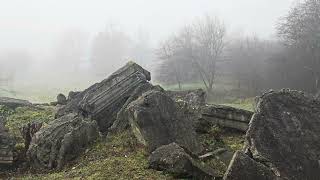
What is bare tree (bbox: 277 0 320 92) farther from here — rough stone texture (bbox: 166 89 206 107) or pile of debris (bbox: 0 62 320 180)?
pile of debris (bbox: 0 62 320 180)

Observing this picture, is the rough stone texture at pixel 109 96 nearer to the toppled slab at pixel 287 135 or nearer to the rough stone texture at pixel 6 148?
the rough stone texture at pixel 6 148

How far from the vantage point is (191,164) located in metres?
11.7

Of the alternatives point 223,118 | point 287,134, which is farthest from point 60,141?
point 287,134

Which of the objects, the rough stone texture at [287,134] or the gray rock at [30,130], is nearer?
the rough stone texture at [287,134]

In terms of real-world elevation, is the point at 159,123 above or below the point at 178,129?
above

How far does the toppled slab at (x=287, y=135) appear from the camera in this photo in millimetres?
10828

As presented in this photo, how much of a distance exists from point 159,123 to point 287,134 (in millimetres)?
4081

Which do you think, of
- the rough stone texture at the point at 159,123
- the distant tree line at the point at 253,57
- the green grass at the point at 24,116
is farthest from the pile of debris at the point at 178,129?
the distant tree line at the point at 253,57

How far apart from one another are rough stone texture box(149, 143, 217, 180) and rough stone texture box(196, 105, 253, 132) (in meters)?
5.29

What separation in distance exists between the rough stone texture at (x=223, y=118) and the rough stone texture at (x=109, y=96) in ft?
8.87

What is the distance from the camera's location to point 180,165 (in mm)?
11703

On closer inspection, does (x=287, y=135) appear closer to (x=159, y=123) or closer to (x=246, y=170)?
(x=246, y=170)

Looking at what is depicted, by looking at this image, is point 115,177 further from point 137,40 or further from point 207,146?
point 137,40

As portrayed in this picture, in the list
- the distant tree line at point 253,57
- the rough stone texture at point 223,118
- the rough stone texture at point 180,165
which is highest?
the rough stone texture at point 180,165
